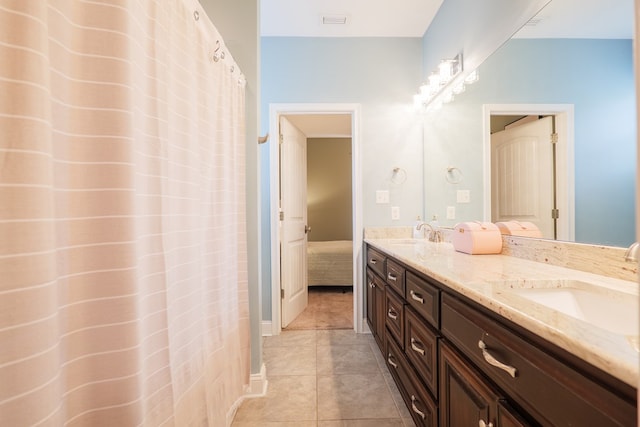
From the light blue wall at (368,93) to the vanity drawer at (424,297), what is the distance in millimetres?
1242

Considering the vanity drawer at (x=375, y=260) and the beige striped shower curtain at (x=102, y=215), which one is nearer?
the beige striped shower curtain at (x=102, y=215)

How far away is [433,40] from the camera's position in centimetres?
235

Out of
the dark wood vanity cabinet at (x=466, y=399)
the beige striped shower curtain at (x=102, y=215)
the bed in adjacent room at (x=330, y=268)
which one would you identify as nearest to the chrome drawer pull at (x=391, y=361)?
the dark wood vanity cabinet at (x=466, y=399)

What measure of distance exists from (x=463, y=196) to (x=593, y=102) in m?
1.03

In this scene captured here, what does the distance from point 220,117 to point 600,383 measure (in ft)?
4.60

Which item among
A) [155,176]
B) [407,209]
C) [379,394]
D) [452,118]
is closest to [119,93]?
[155,176]

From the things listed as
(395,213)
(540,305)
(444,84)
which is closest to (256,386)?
(540,305)

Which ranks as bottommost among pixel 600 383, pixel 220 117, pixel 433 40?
pixel 600 383

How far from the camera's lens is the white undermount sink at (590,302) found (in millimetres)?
736

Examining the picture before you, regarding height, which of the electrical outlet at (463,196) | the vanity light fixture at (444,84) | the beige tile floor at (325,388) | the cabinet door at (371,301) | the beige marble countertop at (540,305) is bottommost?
the beige tile floor at (325,388)

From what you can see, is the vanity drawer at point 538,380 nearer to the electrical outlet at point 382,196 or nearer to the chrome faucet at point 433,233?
the chrome faucet at point 433,233

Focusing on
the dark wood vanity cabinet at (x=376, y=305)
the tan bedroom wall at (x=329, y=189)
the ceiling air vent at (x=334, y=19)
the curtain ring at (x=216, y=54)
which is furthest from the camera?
the tan bedroom wall at (x=329, y=189)

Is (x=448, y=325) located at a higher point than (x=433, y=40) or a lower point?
lower

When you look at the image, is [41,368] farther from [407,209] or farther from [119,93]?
[407,209]
